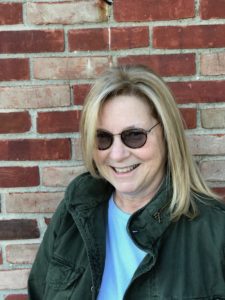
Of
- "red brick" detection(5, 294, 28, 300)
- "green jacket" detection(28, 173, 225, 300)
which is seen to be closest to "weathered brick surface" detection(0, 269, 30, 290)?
"red brick" detection(5, 294, 28, 300)

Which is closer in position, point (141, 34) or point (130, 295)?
point (130, 295)

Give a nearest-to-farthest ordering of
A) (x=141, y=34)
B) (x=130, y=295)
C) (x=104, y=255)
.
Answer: (x=130, y=295) < (x=104, y=255) < (x=141, y=34)

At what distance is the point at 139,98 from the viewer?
1.75 metres

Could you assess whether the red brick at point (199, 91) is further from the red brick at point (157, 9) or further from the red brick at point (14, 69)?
the red brick at point (14, 69)

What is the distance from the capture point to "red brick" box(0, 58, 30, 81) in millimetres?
2021

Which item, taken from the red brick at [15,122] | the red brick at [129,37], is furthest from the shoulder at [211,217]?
the red brick at [15,122]

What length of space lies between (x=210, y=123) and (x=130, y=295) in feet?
2.62

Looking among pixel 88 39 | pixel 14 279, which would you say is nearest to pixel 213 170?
pixel 88 39

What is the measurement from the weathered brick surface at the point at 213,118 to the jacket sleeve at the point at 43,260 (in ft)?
2.23

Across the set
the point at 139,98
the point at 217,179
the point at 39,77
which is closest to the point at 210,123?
the point at 217,179

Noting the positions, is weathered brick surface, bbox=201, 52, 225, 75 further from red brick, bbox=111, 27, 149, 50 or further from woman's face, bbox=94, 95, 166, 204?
woman's face, bbox=94, 95, 166, 204

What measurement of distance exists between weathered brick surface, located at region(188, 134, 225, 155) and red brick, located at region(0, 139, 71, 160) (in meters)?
0.53

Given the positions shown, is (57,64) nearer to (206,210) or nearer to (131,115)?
(131,115)

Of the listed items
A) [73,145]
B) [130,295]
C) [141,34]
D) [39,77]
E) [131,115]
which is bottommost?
[130,295]
